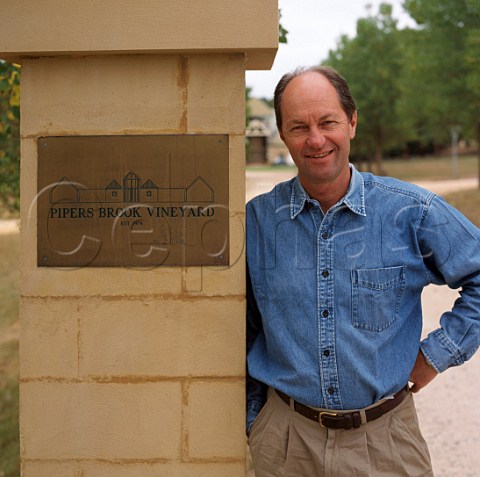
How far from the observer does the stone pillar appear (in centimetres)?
247

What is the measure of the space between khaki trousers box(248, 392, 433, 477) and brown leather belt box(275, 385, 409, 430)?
0.07ft

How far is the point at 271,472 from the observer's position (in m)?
2.46

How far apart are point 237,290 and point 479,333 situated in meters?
0.89

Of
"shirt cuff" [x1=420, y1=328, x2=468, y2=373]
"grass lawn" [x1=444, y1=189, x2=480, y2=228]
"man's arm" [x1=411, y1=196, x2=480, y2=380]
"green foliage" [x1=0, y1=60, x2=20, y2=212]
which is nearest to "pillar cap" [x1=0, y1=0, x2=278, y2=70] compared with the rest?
"man's arm" [x1=411, y1=196, x2=480, y2=380]

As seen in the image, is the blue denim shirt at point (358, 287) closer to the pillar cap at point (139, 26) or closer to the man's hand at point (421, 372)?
the man's hand at point (421, 372)

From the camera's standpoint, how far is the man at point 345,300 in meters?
2.31

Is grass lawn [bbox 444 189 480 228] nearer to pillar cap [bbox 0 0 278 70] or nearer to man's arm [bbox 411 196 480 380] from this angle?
man's arm [bbox 411 196 480 380]

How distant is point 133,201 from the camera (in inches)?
98.7

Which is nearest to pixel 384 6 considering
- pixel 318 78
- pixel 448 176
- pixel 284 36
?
pixel 448 176

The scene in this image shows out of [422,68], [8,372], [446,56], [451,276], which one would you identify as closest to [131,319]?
[451,276]

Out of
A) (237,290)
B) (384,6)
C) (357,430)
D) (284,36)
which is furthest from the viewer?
(384,6)

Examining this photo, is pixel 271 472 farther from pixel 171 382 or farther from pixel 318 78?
pixel 318 78

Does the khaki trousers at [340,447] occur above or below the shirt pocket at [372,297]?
below

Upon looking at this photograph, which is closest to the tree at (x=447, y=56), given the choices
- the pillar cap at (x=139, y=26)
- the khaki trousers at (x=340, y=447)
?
the pillar cap at (x=139, y=26)
